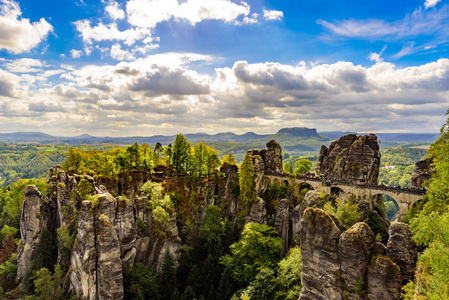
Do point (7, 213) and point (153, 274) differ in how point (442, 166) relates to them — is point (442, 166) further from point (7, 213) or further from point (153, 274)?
point (7, 213)

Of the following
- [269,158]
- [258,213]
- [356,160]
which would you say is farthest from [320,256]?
[269,158]

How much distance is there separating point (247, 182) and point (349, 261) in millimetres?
33059

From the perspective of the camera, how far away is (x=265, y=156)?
66.4 metres

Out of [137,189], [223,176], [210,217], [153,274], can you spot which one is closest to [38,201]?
[137,189]

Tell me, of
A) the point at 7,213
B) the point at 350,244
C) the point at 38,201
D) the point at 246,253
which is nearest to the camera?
the point at 350,244

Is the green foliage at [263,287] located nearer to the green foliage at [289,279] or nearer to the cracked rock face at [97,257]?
the green foliage at [289,279]

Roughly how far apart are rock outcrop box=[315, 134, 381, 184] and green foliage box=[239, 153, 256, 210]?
19.9 meters

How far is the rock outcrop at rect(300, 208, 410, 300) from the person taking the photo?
2334 centimetres

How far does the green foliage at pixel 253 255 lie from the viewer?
42.1 meters

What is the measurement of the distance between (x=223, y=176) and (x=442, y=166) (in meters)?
48.1

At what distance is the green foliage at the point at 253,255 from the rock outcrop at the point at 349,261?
14254mm

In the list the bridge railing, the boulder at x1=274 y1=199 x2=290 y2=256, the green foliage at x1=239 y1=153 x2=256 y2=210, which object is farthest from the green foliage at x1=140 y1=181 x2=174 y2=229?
the bridge railing

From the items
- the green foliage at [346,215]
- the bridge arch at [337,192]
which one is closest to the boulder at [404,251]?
the green foliage at [346,215]

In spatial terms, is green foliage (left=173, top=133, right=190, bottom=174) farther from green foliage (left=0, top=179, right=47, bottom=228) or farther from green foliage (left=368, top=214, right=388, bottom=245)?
green foliage (left=0, top=179, right=47, bottom=228)
